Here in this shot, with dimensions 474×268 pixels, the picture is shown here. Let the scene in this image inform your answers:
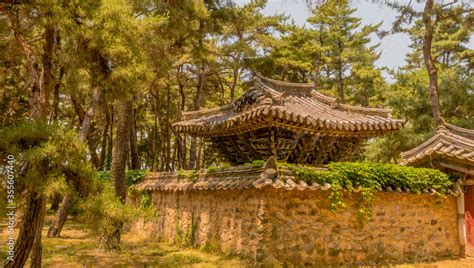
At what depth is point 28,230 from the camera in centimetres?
559

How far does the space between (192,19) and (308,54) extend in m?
11.4

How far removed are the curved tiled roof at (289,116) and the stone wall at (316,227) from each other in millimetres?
Result: 1655

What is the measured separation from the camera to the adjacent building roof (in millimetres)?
10320

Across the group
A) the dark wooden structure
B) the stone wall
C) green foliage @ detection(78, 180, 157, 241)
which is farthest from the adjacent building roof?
green foliage @ detection(78, 180, 157, 241)

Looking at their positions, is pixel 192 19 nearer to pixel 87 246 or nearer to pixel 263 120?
pixel 263 120

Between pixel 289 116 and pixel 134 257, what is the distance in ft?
18.4

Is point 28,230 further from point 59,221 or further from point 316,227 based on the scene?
point 59,221

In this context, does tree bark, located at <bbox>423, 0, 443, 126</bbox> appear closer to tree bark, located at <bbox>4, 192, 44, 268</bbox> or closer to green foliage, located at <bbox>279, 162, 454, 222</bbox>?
green foliage, located at <bbox>279, 162, 454, 222</bbox>

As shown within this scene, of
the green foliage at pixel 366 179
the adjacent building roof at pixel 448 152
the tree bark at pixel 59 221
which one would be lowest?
the tree bark at pixel 59 221

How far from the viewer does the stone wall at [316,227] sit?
27.9 feet

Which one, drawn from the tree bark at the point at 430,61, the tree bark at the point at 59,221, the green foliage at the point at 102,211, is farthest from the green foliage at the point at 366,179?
the tree bark at the point at 59,221

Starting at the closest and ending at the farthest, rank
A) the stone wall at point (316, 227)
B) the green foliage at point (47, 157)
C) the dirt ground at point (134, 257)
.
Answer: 1. the green foliage at point (47, 157)
2. the stone wall at point (316, 227)
3. the dirt ground at point (134, 257)

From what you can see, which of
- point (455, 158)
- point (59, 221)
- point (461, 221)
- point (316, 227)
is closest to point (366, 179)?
point (316, 227)

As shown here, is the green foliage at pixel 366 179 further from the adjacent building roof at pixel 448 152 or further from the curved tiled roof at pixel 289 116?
the curved tiled roof at pixel 289 116
